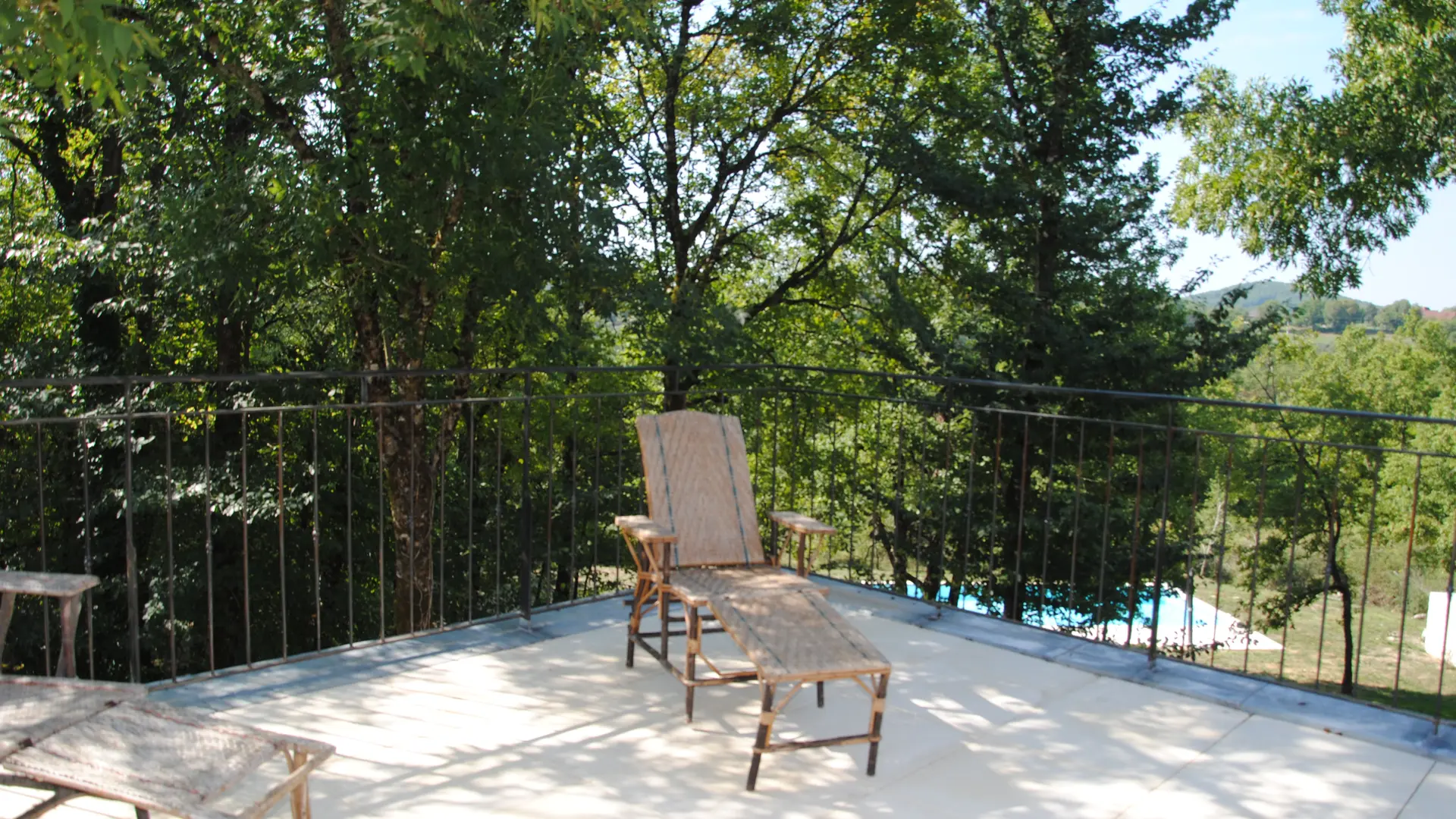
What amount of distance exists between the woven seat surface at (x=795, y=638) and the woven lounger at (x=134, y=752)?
4.34 ft

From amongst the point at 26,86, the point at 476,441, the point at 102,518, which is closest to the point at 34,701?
the point at 26,86

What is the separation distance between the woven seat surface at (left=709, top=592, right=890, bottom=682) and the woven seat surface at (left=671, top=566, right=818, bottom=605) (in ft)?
0.14

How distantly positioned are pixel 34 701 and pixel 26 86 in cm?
880

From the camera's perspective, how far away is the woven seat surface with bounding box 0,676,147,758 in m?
2.28

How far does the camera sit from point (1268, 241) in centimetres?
1875

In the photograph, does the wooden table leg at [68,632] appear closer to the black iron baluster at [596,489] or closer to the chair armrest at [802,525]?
the black iron baluster at [596,489]

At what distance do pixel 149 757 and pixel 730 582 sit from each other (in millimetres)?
2130

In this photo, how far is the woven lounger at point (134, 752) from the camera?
2.07 metres

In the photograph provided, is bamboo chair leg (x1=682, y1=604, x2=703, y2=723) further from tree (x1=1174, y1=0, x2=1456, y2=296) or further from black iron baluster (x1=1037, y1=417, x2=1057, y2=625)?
tree (x1=1174, y1=0, x2=1456, y2=296)

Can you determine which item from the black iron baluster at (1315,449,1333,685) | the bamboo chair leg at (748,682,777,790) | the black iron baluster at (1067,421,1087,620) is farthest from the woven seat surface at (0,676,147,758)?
the black iron baluster at (1315,449,1333,685)

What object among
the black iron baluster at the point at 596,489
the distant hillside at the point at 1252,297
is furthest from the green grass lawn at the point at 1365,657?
the black iron baluster at the point at 596,489

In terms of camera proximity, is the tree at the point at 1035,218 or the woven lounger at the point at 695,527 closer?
the woven lounger at the point at 695,527

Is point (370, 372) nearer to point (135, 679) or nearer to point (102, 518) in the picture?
point (135, 679)

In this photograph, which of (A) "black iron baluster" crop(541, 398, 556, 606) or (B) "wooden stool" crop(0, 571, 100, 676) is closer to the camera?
(B) "wooden stool" crop(0, 571, 100, 676)
